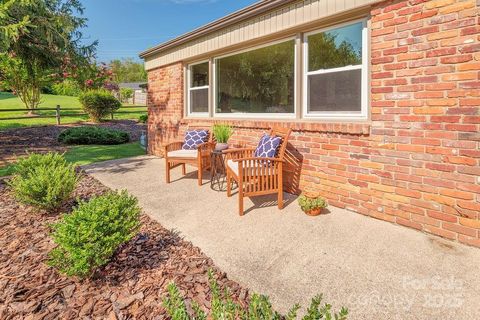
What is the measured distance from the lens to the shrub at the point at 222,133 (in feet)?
18.5

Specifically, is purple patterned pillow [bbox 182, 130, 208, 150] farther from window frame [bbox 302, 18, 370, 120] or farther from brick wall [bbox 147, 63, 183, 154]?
window frame [bbox 302, 18, 370, 120]

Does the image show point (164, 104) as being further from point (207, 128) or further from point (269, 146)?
point (269, 146)

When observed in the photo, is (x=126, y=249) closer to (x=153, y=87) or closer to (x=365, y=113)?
(x=365, y=113)

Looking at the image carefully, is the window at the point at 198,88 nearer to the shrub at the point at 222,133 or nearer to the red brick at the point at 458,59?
the shrub at the point at 222,133

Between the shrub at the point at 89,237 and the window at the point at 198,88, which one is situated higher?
the window at the point at 198,88

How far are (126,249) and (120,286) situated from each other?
1.99 ft

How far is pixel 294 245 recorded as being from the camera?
3.07m

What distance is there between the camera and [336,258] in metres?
2.79

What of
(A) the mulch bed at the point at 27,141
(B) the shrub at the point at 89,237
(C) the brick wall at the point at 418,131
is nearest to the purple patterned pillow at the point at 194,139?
(C) the brick wall at the point at 418,131

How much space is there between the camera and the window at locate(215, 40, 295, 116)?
4.94 metres

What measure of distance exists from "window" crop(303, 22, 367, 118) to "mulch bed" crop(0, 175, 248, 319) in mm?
2710

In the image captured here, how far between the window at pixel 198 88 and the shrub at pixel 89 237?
456cm

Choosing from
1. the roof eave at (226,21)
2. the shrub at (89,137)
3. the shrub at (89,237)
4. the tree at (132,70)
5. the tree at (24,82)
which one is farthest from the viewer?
the tree at (132,70)

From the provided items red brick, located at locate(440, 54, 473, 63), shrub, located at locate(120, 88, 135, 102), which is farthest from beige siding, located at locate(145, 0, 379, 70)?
shrub, located at locate(120, 88, 135, 102)
